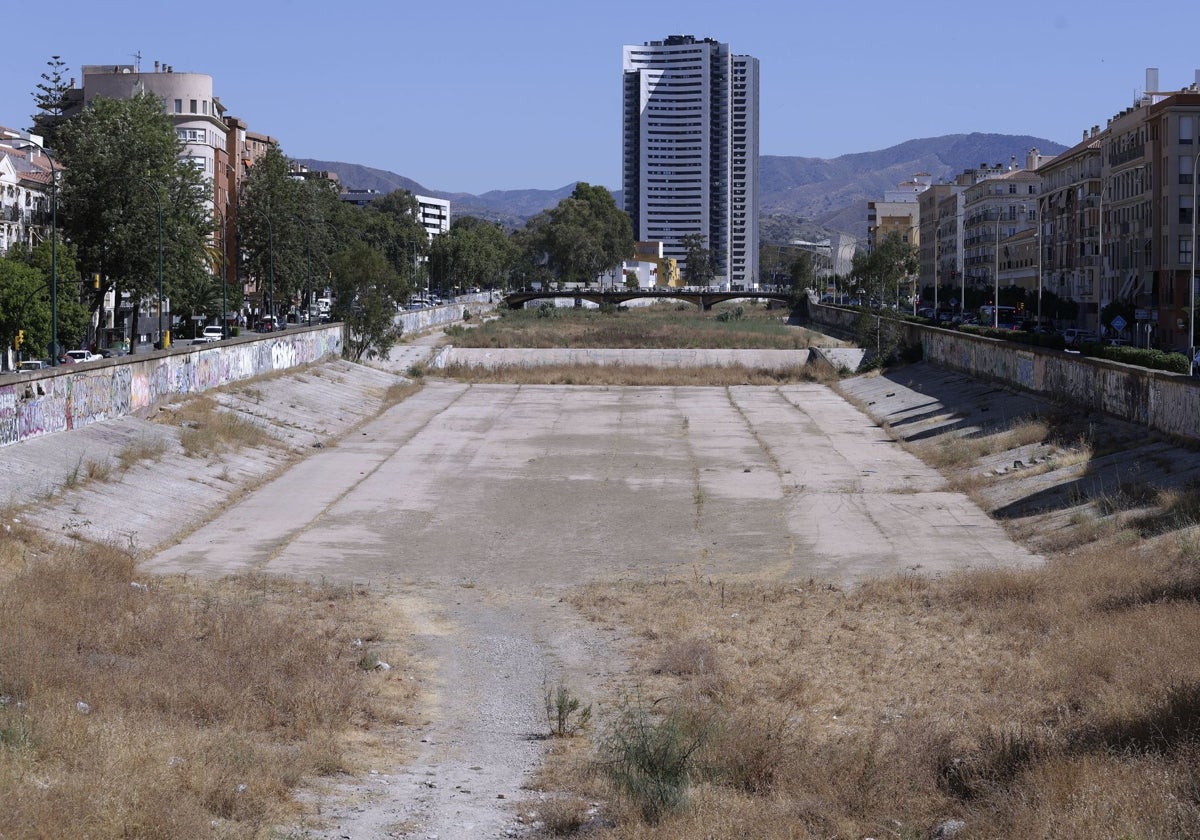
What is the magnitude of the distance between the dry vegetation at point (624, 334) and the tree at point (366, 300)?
1866 cm

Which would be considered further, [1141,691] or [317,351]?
[317,351]

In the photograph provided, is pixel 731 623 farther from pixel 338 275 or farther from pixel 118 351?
pixel 118 351

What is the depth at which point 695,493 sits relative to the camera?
38.9 metres

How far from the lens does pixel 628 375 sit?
8106 centimetres

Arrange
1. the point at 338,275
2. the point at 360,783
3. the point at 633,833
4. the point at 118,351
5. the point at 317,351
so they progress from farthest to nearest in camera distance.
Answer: the point at 118,351
the point at 338,275
the point at 317,351
the point at 360,783
the point at 633,833

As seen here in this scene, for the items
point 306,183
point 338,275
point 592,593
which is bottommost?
point 592,593

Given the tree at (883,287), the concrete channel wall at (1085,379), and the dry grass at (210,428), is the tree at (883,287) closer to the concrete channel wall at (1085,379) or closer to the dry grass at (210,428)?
the concrete channel wall at (1085,379)

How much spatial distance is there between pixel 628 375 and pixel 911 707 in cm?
6377

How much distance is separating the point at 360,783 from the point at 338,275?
68.8m

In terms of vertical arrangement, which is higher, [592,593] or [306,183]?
[306,183]

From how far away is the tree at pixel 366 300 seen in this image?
261 ft

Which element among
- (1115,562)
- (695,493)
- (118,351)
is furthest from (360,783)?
(118,351)

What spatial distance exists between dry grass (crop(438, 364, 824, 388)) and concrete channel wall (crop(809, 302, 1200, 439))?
1176 centimetres

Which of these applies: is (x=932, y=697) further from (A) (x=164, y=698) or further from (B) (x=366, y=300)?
(B) (x=366, y=300)
